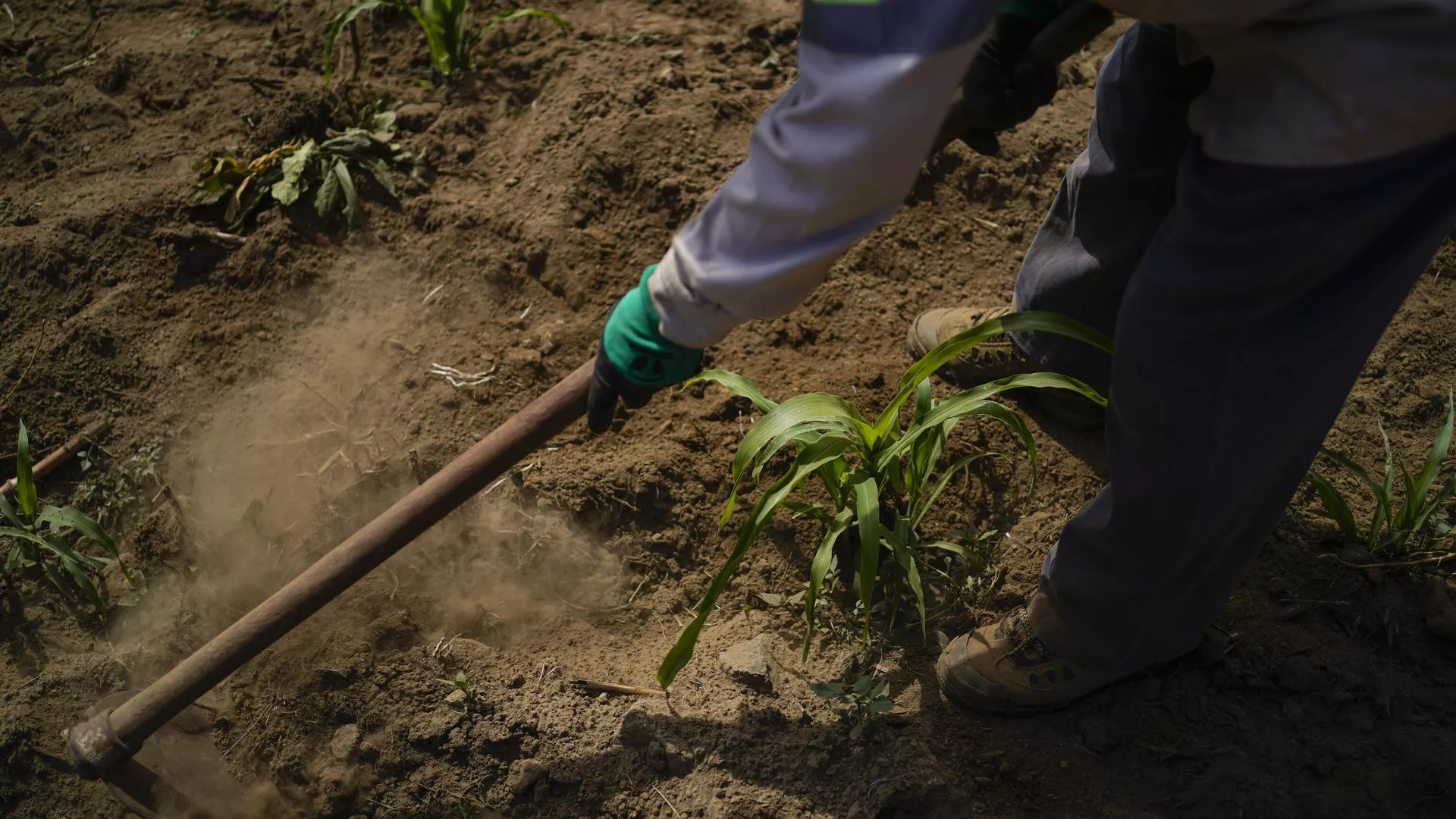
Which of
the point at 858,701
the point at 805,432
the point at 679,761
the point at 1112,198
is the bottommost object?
the point at 679,761

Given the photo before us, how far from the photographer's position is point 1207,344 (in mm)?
1372

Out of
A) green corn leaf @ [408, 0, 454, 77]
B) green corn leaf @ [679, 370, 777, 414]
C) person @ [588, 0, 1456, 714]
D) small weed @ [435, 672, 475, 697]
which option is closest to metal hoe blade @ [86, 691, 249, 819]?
small weed @ [435, 672, 475, 697]

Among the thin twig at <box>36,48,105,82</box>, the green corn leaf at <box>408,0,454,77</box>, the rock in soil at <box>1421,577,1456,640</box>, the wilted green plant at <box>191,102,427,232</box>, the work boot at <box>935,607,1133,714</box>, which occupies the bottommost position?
the work boot at <box>935,607,1133,714</box>

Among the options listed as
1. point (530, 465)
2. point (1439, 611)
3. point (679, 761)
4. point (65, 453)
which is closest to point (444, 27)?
point (530, 465)

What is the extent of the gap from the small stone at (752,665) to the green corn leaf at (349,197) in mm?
1678

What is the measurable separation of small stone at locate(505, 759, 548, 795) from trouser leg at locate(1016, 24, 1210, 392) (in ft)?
4.75

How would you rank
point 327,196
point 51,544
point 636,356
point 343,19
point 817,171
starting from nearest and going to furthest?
point 817,171 → point 636,356 → point 51,544 → point 327,196 → point 343,19

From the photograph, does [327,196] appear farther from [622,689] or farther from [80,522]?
[622,689]

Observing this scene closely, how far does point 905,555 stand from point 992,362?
0.72m

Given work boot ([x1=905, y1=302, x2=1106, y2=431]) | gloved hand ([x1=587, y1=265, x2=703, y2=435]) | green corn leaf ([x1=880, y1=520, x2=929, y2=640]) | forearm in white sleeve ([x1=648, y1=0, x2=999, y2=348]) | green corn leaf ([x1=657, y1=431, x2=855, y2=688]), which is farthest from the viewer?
work boot ([x1=905, y1=302, x2=1106, y2=431])

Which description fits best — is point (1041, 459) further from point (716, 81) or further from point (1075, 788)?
point (716, 81)

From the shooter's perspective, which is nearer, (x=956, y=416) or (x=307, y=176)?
(x=956, y=416)

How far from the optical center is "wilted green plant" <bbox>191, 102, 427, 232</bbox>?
8.99 ft

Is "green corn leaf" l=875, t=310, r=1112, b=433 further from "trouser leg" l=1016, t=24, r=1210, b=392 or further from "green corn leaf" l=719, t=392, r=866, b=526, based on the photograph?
"trouser leg" l=1016, t=24, r=1210, b=392
